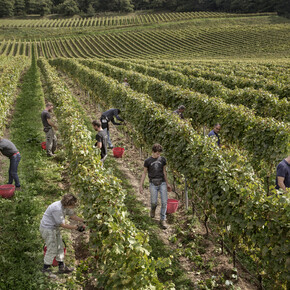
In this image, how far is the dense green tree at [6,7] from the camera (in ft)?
356

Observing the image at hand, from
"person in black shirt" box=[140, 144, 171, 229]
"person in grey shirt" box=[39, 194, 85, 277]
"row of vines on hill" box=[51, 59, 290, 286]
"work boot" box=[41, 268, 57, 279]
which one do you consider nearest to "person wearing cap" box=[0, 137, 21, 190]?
"person in grey shirt" box=[39, 194, 85, 277]

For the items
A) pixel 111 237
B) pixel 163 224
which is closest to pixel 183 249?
pixel 163 224

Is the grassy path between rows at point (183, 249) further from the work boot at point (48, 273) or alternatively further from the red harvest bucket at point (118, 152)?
the red harvest bucket at point (118, 152)

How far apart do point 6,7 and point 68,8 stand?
A: 76.2 feet

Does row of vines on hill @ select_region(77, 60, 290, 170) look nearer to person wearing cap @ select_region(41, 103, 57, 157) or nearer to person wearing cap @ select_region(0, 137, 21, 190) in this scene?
person wearing cap @ select_region(41, 103, 57, 157)

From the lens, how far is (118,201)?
487 cm

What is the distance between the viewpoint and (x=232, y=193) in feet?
17.3

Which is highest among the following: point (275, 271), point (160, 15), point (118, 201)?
point (160, 15)

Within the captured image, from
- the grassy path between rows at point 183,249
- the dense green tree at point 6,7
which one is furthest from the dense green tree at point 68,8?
the grassy path between rows at point 183,249

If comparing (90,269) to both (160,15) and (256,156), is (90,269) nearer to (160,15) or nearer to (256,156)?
(256,156)

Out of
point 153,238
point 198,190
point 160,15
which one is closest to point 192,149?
point 198,190

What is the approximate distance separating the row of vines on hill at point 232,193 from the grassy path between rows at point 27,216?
134 inches

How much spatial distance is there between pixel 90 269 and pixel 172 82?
1588 cm

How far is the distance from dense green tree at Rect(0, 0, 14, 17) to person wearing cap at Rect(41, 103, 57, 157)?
122 m
